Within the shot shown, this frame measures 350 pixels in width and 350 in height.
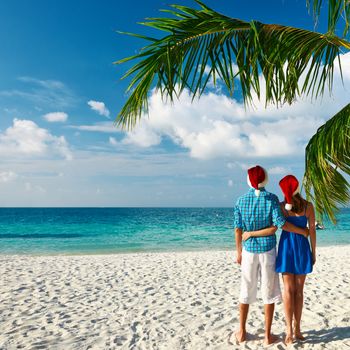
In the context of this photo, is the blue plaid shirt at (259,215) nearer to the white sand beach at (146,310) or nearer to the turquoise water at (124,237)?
the turquoise water at (124,237)

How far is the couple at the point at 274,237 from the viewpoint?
135 inches

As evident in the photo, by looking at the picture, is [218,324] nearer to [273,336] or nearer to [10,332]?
[273,336]

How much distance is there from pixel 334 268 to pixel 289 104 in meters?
7.37

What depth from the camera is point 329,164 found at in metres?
3.35

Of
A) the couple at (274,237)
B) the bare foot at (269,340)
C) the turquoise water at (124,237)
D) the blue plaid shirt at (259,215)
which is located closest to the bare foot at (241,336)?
the bare foot at (269,340)

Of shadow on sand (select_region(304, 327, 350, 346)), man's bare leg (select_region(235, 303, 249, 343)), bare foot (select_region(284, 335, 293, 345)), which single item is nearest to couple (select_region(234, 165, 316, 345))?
man's bare leg (select_region(235, 303, 249, 343))

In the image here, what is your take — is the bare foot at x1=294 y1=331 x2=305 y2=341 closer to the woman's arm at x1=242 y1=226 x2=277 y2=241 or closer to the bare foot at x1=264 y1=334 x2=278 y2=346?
the bare foot at x1=264 y1=334 x2=278 y2=346

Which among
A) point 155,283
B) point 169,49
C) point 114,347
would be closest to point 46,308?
point 114,347

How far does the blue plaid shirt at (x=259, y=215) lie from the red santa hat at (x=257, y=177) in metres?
0.06

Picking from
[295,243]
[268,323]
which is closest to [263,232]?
[295,243]

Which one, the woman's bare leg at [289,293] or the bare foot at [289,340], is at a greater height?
the woman's bare leg at [289,293]

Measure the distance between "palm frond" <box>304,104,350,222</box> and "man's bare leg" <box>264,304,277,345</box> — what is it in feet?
3.47

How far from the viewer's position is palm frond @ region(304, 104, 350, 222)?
3.19m

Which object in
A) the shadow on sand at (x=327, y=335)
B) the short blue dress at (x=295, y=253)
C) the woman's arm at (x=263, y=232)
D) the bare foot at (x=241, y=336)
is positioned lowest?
the shadow on sand at (x=327, y=335)
